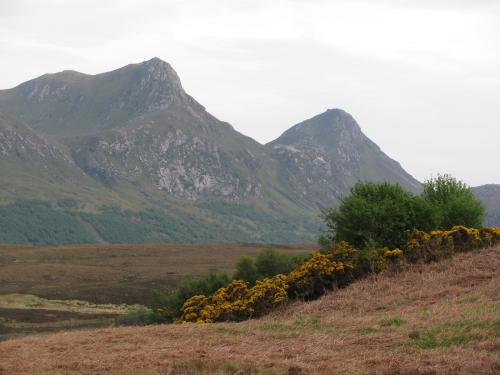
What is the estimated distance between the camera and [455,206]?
44.7 metres

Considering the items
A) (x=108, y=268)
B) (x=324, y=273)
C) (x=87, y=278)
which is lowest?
(x=87, y=278)

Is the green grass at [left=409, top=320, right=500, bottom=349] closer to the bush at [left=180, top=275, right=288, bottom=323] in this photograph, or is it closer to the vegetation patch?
the bush at [left=180, top=275, right=288, bottom=323]

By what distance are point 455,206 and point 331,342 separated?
27.9m

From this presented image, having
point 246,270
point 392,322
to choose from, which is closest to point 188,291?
point 246,270

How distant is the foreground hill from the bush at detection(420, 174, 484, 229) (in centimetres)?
1541

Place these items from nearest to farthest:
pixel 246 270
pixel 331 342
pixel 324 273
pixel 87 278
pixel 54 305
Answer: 1. pixel 331 342
2. pixel 324 273
3. pixel 246 270
4. pixel 54 305
5. pixel 87 278

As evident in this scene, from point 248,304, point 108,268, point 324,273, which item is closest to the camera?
point 248,304

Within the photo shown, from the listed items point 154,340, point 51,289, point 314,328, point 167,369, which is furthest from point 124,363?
point 51,289

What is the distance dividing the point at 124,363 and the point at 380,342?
7.31 metres

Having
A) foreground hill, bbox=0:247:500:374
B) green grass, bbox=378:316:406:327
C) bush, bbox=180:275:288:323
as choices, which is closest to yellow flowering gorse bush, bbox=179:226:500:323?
Result: bush, bbox=180:275:288:323

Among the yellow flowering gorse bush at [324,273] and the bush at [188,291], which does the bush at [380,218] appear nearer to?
the yellow flowering gorse bush at [324,273]

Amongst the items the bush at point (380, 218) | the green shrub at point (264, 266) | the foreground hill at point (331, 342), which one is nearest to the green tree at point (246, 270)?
the green shrub at point (264, 266)

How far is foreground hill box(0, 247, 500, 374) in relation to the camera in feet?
54.1

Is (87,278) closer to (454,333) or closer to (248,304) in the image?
(248,304)
